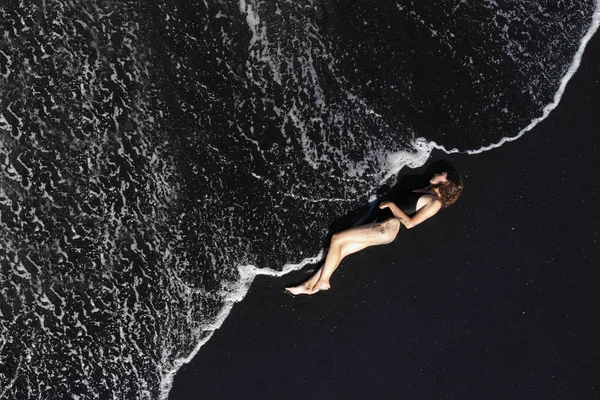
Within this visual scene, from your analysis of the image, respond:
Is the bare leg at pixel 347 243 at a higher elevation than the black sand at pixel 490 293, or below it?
higher


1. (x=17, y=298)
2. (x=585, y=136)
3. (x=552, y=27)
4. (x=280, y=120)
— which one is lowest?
(x=585, y=136)

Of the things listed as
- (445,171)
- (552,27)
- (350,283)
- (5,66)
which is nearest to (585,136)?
(552,27)

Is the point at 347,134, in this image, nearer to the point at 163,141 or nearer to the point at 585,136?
the point at 163,141

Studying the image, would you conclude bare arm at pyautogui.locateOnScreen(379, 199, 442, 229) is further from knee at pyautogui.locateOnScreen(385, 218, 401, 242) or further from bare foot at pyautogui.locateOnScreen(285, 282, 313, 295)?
bare foot at pyautogui.locateOnScreen(285, 282, 313, 295)

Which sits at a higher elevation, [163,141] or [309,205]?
[163,141]

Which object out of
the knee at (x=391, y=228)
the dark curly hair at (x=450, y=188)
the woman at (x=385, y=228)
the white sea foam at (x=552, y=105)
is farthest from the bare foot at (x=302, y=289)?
the white sea foam at (x=552, y=105)

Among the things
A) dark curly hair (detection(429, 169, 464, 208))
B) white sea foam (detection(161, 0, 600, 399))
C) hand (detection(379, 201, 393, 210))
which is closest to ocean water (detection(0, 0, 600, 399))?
white sea foam (detection(161, 0, 600, 399))

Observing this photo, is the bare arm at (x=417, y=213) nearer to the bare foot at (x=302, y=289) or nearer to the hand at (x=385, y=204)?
the hand at (x=385, y=204)

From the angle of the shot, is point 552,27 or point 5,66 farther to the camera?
point 552,27
